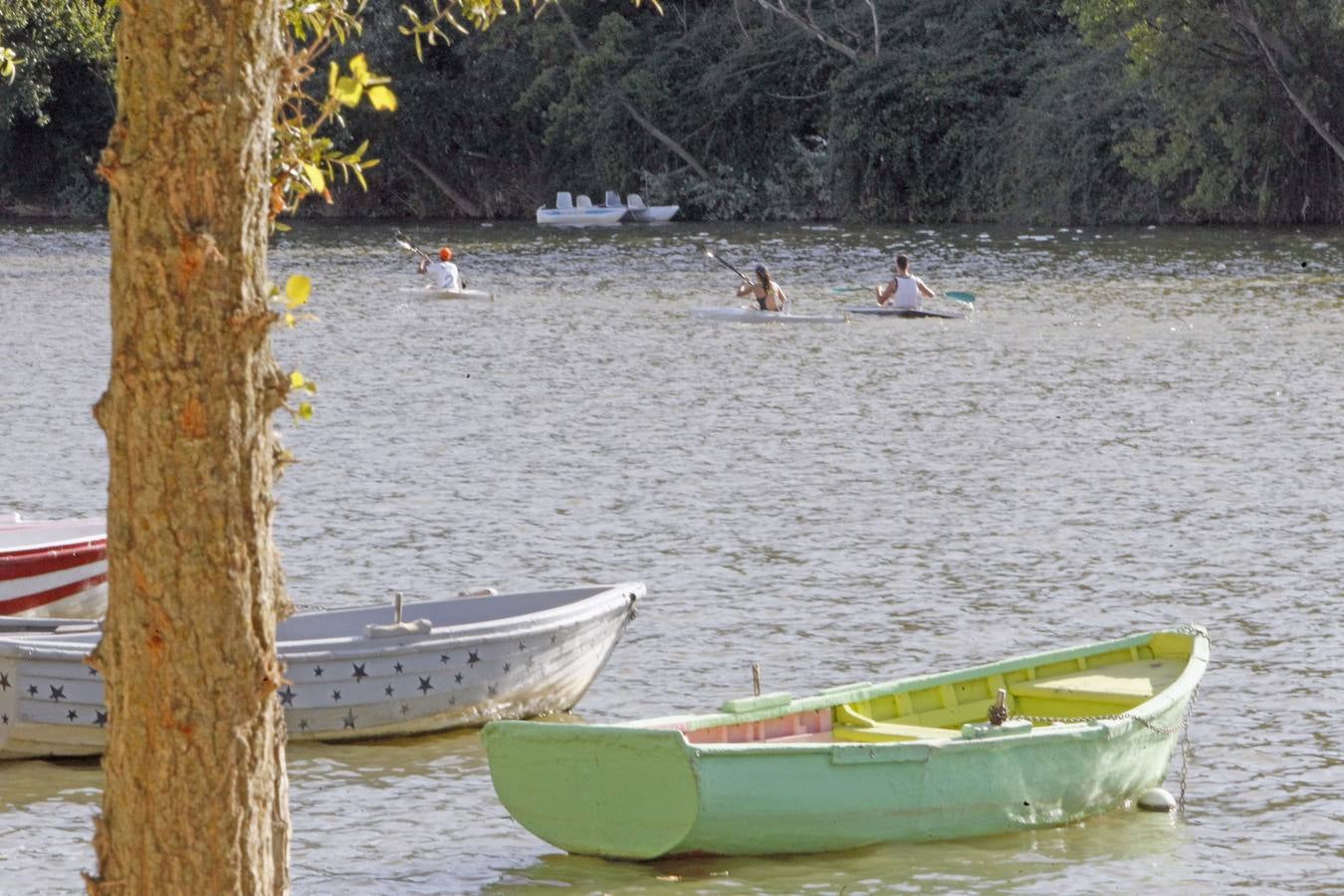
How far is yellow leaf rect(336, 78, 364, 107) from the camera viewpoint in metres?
4.38

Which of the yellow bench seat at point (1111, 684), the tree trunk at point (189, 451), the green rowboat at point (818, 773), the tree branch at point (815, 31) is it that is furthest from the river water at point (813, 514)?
the tree branch at point (815, 31)

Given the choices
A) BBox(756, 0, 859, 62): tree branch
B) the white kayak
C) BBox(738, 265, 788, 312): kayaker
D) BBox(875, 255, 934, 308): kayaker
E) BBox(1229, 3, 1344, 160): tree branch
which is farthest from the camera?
BBox(756, 0, 859, 62): tree branch

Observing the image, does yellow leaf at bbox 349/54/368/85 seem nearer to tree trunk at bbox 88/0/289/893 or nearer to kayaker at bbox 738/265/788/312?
tree trunk at bbox 88/0/289/893

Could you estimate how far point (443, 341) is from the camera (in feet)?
97.7

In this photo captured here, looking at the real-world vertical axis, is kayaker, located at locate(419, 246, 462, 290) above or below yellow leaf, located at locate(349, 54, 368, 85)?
below

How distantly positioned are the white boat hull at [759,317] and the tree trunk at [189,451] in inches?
1068

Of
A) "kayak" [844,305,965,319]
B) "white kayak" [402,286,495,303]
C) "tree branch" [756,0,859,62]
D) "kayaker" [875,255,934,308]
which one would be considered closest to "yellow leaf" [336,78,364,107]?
"kayaker" [875,255,934,308]

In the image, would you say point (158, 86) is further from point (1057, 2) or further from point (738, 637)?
point (1057, 2)

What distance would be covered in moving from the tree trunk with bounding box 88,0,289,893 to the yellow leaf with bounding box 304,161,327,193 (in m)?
0.37

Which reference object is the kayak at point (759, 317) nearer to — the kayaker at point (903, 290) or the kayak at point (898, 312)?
the kayak at point (898, 312)

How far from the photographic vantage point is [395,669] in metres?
10.0

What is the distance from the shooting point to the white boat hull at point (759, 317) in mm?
31250

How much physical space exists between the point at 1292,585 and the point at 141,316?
11041mm

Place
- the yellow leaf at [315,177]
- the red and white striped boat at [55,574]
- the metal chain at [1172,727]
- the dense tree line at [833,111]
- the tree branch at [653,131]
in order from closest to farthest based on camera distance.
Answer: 1. the yellow leaf at [315,177]
2. the metal chain at [1172,727]
3. the red and white striped boat at [55,574]
4. the dense tree line at [833,111]
5. the tree branch at [653,131]
